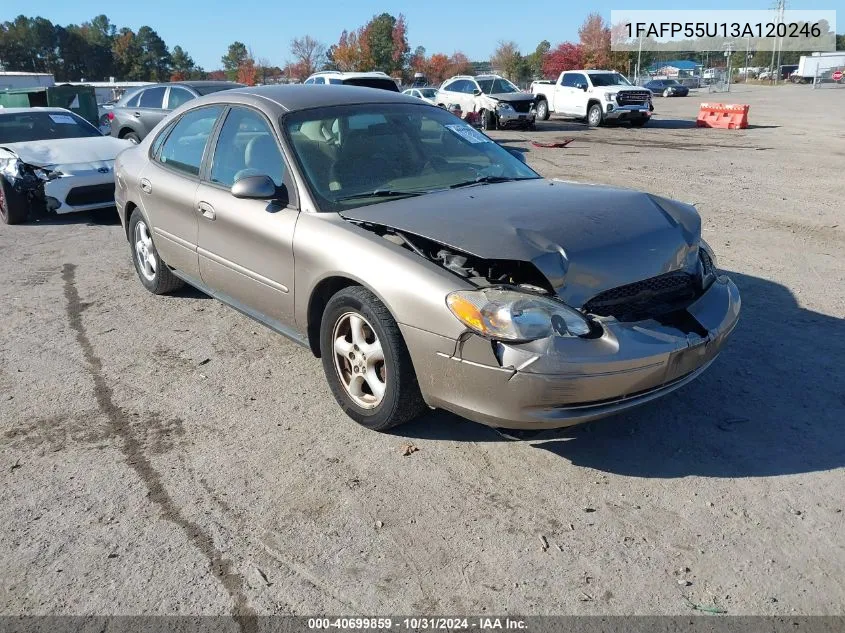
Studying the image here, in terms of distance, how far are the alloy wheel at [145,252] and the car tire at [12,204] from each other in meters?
4.17

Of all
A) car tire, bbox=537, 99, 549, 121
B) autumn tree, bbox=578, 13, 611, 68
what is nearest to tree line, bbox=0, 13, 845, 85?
autumn tree, bbox=578, 13, 611, 68

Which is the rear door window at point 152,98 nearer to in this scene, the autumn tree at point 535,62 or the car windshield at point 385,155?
the car windshield at point 385,155

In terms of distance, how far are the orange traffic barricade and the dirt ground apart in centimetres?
1923

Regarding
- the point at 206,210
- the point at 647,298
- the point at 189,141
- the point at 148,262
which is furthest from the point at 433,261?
the point at 148,262

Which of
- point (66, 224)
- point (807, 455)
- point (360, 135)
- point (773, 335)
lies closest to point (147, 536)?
point (360, 135)

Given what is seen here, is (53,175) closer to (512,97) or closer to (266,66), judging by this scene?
(512,97)

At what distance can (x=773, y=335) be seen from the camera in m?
4.75

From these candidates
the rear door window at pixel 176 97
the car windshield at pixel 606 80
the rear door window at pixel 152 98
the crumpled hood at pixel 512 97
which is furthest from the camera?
the car windshield at pixel 606 80

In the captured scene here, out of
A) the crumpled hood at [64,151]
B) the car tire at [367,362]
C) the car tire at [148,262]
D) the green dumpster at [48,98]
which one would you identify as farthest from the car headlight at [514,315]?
the green dumpster at [48,98]

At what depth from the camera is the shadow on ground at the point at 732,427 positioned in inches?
130

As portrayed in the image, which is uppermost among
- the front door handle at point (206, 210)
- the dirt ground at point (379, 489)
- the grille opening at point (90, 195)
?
the front door handle at point (206, 210)

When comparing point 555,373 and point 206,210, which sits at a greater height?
point 206,210

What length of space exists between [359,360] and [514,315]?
0.96 metres

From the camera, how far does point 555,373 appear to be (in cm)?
293
